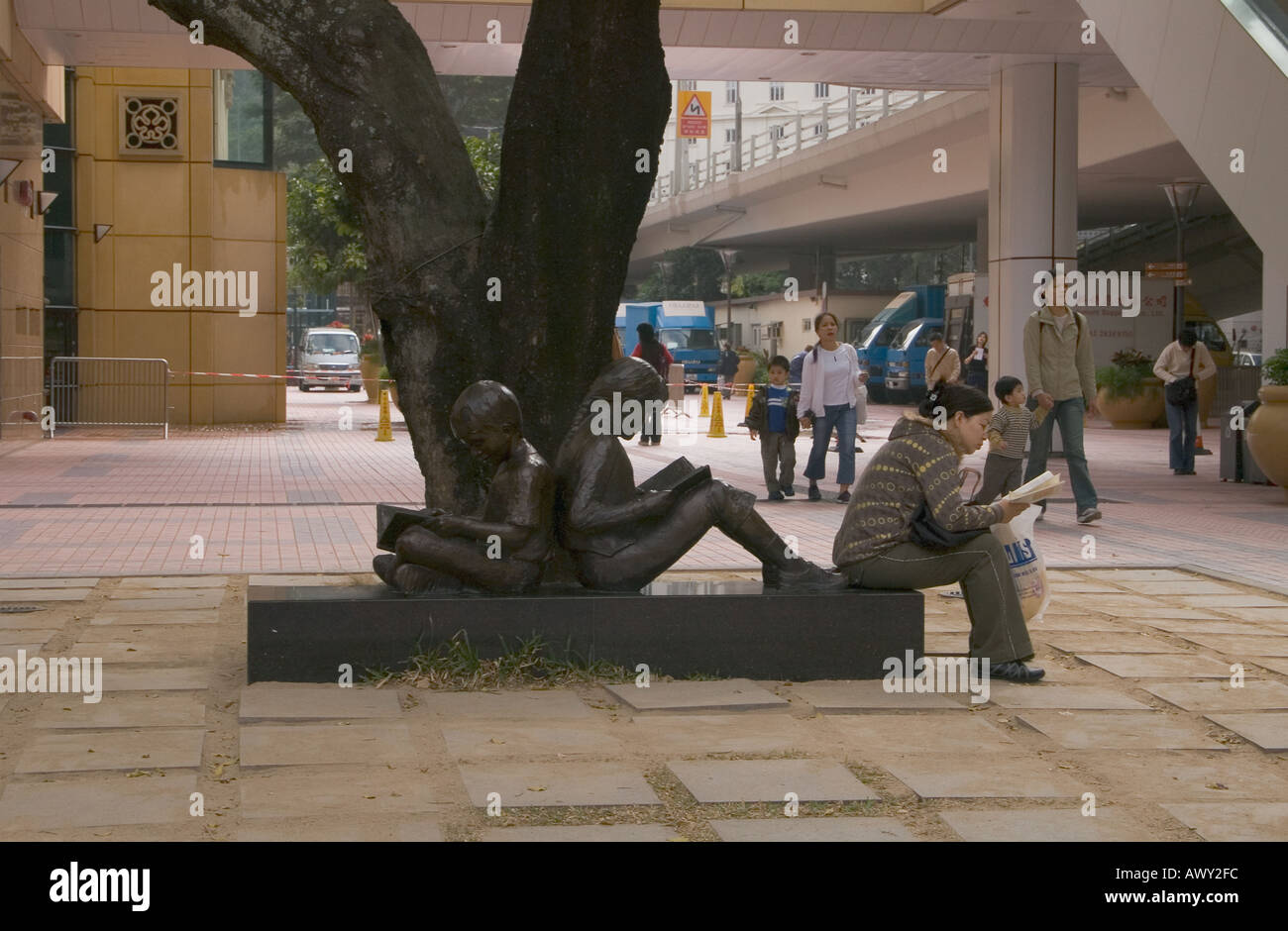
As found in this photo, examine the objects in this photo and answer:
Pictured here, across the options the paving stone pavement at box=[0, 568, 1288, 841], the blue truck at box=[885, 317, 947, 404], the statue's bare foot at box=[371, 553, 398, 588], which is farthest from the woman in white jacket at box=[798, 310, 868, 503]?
the blue truck at box=[885, 317, 947, 404]

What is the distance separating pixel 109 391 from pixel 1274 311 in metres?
17.0

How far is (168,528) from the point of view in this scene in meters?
12.2

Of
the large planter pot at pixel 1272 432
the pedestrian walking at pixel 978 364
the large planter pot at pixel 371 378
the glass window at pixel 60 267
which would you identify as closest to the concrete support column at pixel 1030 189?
the large planter pot at pixel 1272 432

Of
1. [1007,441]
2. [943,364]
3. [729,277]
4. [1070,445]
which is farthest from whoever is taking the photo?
[729,277]

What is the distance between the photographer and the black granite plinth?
21.2 ft

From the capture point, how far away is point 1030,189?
2070 cm

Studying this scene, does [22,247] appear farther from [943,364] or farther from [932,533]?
[932,533]

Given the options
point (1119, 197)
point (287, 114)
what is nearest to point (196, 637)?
point (1119, 197)

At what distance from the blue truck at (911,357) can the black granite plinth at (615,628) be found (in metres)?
31.8

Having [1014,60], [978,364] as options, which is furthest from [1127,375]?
[1014,60]

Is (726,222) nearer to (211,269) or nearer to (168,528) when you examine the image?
(211,269)

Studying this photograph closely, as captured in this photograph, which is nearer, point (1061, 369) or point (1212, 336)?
point (1061, 369)

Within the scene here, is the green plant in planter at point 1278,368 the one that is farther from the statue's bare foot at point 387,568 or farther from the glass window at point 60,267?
the glass window at point 60,267

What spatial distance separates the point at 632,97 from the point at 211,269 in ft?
70.5
